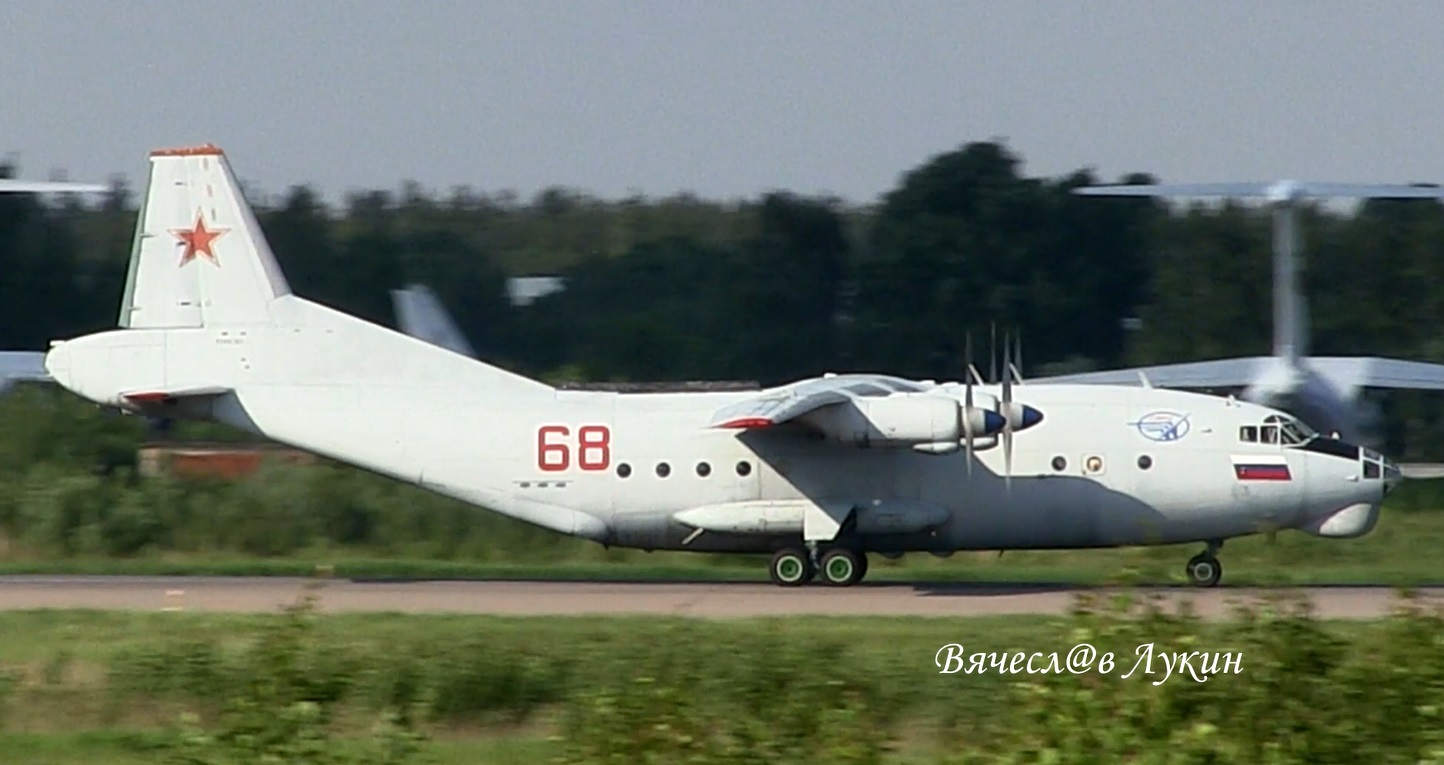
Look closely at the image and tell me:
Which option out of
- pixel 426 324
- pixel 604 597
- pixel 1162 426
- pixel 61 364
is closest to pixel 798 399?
pixel 604 597

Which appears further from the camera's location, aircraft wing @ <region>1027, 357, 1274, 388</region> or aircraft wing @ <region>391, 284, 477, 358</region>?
aircraft wing @ <region>1027, 357, 1274, 388</region>

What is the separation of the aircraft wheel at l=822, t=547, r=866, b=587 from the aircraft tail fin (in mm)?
7763

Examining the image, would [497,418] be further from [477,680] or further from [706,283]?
[706,283]

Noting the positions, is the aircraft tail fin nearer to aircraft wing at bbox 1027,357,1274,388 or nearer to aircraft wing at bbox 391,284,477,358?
aircraft wing at bbox 391,284,477,358

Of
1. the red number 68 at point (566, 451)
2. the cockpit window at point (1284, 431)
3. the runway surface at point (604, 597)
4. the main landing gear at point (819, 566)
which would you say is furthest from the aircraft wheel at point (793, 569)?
the cockpit window at point (1284, 431)

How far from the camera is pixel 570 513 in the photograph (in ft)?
83.6

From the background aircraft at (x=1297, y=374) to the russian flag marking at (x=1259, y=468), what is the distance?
280cm

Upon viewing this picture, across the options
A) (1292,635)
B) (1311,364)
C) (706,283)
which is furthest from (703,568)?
(706,283)

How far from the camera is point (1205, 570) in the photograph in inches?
1005

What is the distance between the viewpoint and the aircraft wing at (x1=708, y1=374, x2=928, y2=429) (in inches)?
952

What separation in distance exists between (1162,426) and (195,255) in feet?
41.1

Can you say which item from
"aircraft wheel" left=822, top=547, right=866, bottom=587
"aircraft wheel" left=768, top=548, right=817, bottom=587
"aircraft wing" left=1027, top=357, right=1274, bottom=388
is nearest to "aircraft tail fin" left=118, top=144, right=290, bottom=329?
"aircraft wheel" left=768, top=548, right=817, bottom=587

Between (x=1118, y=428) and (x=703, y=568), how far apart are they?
7488mm

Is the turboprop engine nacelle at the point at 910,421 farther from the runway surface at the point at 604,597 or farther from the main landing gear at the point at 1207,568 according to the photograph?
the main landing gear at the point at 1207,568
